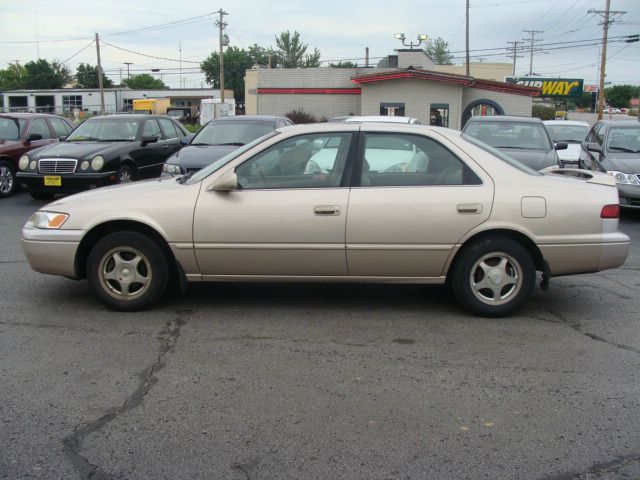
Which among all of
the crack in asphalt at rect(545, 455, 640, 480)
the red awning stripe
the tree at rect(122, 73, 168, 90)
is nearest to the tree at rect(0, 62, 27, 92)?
the tree at rect(122, 73, 168, 90)

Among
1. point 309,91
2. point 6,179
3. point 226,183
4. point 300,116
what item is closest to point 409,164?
point 226,183

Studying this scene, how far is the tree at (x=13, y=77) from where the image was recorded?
107438mm

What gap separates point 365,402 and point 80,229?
113 inches

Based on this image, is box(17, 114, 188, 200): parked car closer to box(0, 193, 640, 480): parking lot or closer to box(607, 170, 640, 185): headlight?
box(0, 193, 640, 480): parking lot

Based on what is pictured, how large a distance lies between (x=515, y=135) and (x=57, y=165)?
7992 mm

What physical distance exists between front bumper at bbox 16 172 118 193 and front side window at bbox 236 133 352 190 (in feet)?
21.1

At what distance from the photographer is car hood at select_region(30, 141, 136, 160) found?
11250mm

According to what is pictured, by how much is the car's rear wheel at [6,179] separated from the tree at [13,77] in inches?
4154

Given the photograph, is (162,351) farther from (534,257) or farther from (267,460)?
(534,257)

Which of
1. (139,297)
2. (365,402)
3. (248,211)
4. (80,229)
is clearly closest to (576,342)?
(365,402)

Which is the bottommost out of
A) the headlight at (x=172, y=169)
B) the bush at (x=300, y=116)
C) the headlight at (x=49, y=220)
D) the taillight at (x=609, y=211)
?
the headlight at (x=49, y=220)

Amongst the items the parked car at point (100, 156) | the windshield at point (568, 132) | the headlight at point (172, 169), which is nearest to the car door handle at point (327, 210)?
the headlight at point (172, 169)

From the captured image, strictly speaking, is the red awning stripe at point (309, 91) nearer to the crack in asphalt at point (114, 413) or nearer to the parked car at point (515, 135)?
the parked car at point (515, 135)

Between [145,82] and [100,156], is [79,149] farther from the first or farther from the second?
[145,82]
